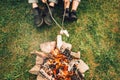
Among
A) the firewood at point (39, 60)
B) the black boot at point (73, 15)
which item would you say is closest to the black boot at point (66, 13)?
the black boot at point (73, 15)

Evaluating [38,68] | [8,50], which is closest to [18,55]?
[8,50]

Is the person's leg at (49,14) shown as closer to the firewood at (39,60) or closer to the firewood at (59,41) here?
the firewood at (59,41)

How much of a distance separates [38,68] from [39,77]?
250 millimetres

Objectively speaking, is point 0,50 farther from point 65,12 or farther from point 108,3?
point 108,3

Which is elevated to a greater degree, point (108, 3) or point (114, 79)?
point (108, 3)

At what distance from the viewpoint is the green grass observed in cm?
636

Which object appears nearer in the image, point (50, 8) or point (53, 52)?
point (53, 52)

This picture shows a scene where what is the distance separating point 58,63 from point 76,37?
1.32 m

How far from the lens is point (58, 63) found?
18.9ft

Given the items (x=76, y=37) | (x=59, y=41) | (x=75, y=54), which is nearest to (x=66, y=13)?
(x=76, y=37)

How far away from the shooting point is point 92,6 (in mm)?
7375

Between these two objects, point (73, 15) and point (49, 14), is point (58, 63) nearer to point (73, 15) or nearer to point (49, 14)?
point (49, 14)

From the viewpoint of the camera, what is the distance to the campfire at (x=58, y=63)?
5.70 metres

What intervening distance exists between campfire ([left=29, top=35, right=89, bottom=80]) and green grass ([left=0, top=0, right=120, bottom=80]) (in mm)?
394
